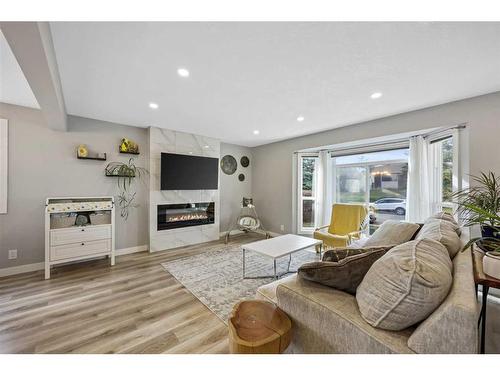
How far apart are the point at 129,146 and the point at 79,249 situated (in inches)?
71.0

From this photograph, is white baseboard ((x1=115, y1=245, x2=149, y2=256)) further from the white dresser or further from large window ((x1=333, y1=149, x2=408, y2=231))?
large window ((x1=333, y1=149, x2=408, y2=231))

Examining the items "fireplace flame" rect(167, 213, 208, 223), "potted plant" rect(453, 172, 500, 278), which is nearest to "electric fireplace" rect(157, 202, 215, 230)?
"fireplace flame" rect(167, 213, 208, 223)

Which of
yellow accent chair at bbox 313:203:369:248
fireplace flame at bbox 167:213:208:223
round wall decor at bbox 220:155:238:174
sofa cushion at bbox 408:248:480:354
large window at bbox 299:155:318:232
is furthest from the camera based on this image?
round wall decor at bbox 220:155:238:174

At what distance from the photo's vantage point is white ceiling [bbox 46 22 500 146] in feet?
4.84

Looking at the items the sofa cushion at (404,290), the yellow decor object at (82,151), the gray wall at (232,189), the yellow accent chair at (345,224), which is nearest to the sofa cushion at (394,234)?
the yellow accent chair at (345,224)

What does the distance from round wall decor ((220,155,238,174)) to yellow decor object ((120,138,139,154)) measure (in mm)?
1952

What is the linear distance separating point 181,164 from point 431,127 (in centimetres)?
411

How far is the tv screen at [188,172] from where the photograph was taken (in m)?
3.93

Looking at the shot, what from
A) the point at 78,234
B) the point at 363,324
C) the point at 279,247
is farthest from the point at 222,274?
the point at 363,324

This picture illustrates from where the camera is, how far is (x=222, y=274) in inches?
112

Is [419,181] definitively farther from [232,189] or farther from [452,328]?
[232,189]

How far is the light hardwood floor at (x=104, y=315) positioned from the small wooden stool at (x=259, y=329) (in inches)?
23.4

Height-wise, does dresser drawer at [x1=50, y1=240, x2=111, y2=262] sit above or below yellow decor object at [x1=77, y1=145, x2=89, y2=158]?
below

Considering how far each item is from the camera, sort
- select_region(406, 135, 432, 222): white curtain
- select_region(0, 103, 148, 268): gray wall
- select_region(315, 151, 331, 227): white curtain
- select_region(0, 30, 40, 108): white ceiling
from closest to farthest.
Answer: select_region(0, 30, 40, 108): white ceiling
select_region(0, 103, 148, 268): gray wall
select_region(406, 135, 432, 222): white curtain
select_region(315, 151, 331, 227): white curtain
